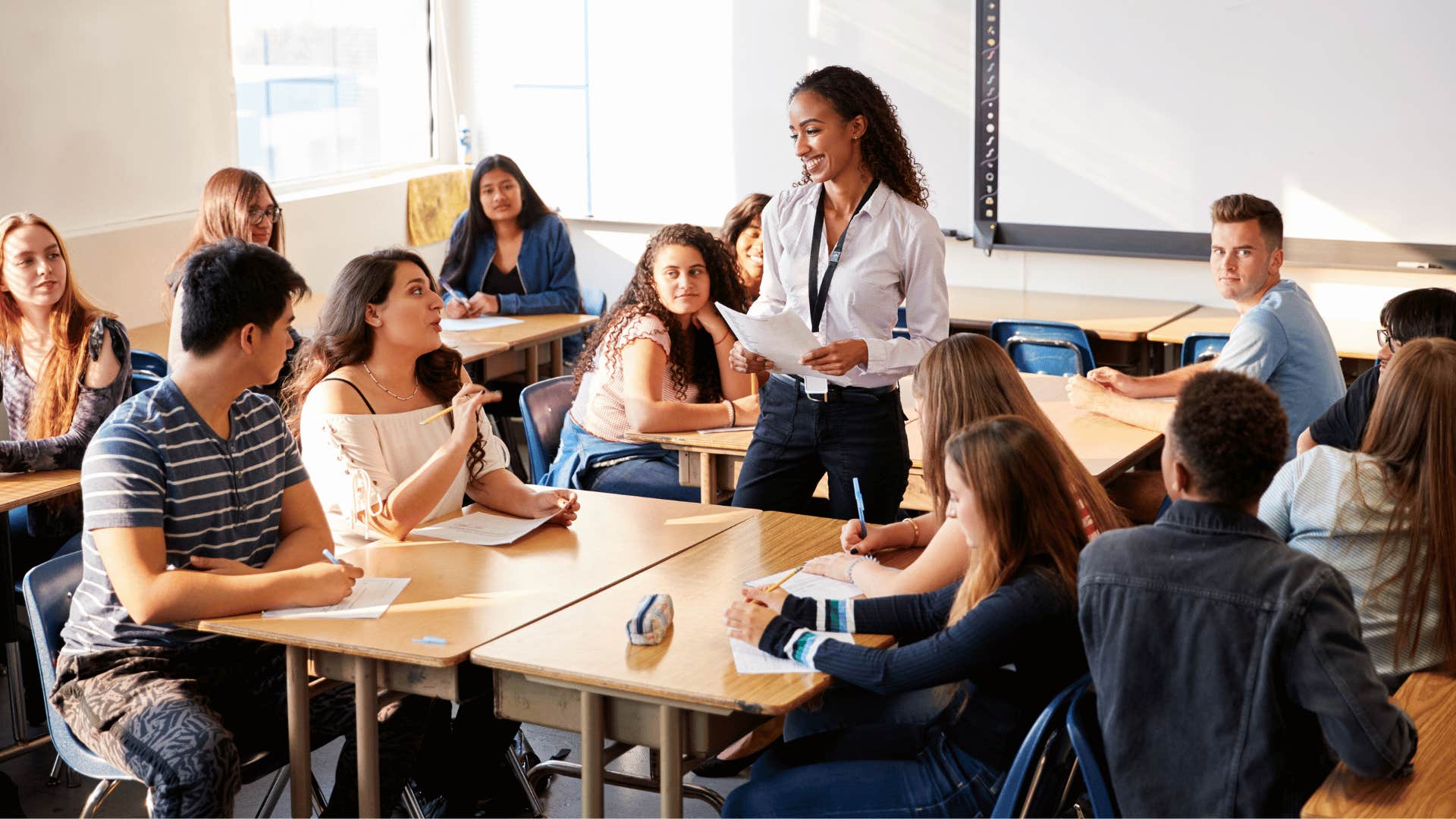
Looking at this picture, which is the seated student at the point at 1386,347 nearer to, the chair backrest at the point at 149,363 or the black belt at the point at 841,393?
the black belt at the point at 841,393

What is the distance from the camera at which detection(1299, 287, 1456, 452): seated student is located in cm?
304

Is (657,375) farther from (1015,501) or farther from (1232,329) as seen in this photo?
(1232,329)

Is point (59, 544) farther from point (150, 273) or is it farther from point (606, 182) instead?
point (606, 182)

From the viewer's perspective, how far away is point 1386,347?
10.9 ft

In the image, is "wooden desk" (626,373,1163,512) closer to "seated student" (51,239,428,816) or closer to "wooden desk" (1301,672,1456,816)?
→ "seated student" (51,239,428,816)

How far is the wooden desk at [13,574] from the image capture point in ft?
11.0

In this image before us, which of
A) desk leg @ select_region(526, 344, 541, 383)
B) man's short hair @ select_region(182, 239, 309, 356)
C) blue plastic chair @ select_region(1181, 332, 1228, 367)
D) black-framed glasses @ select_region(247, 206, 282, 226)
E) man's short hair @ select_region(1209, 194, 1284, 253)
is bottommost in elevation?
desk leg @ select_region(526, 344, 541, 383)

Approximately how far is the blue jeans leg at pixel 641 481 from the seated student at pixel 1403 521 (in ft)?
6.81

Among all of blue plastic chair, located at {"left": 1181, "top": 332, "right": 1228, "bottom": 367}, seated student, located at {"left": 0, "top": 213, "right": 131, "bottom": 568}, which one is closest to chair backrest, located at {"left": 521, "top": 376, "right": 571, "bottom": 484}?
seated student, located at {"left": 0, "top": 213, "right": 131, "bottom": 568}

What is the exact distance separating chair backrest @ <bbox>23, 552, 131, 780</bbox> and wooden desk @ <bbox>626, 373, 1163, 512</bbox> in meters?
1.75

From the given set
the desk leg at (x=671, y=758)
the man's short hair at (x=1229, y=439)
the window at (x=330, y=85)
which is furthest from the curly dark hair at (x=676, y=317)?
the window at (x=330, y=85)

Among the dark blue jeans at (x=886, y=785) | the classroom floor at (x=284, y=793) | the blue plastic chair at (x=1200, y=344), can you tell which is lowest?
the classroom floor at (x=284, y=793)

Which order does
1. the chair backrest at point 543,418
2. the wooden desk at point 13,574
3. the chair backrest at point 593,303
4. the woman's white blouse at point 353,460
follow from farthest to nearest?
1. the chair backrest at point 593,303
2. the chair backrest at point 543,418
3. the wooden desk at point 13,574
4. the woman's white blouse at point 353,460

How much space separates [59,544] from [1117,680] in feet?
9.71
